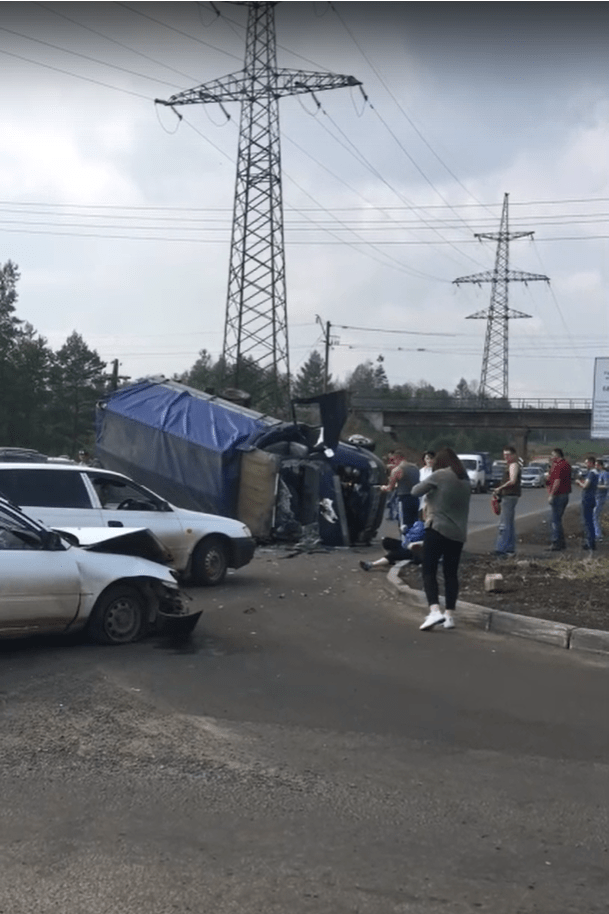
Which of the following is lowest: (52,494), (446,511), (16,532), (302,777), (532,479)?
(302,777)

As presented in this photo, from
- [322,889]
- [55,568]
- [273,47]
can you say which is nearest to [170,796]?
[322,889]

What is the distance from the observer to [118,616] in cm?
959

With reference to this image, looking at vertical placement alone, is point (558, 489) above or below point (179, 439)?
below

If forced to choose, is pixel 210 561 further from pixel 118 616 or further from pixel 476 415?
pixel 476 415

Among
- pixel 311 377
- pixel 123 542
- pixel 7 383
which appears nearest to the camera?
pixel 123 542

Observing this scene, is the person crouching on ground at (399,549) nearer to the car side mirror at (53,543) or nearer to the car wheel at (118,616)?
the car wheel at (118,616)

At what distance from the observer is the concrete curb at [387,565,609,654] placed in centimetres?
982

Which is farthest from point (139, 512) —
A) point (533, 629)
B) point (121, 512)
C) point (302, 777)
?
point (302, 777)

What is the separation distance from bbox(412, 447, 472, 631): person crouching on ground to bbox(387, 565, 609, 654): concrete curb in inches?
14.7

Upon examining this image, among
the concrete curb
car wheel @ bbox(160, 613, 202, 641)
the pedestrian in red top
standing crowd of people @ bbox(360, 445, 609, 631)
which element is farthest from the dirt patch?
car wheel @ bbox(160, 613, 202, 641)

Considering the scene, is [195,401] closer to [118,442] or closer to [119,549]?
[118,442]

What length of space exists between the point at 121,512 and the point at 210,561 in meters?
1.59

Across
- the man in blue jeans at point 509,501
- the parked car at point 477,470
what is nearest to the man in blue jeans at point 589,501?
the man in blue jeans at point 509,501

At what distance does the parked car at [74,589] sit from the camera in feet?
29.2
